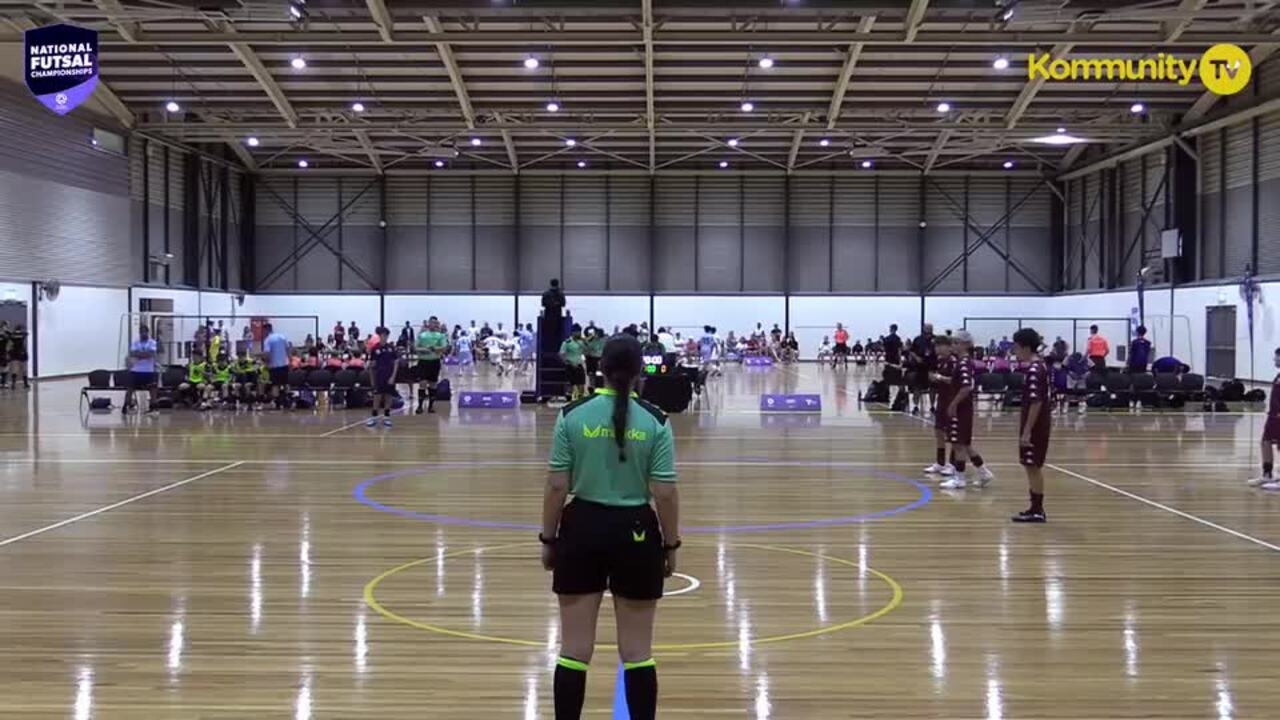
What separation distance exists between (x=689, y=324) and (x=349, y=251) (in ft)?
46.3

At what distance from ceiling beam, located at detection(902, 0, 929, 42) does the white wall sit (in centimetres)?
2221

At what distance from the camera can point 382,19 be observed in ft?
88.5

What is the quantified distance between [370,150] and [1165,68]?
26194 millimetres

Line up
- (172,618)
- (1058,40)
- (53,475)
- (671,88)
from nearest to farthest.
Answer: (172,618) → (53,475) → (1058,40) → (671,88)

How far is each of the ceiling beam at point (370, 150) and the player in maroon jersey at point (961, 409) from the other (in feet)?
98.0

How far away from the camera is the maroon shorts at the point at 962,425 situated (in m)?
12.2

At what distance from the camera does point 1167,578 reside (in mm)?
7965

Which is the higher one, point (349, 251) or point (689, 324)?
point (349, 251)

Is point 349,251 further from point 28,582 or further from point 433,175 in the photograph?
point 28,582

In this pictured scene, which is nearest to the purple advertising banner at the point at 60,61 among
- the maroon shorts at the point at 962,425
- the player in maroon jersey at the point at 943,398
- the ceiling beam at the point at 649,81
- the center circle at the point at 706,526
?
the center circle at the point at 706,526

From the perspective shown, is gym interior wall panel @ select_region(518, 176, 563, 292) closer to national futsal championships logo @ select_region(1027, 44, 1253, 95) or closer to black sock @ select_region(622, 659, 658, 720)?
national futsal championships logo @ select_region(1027, 44, 1253, 95)

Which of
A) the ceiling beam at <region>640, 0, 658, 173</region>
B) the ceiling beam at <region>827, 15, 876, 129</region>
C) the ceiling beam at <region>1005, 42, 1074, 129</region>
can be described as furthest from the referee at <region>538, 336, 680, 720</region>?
the ceiling beam at <region>1005, 42, 1074, 129</region>

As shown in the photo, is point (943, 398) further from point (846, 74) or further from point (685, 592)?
point (846, 74)

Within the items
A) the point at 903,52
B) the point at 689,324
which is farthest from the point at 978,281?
the point at 903,52
